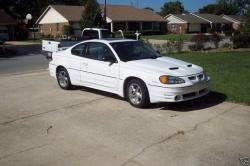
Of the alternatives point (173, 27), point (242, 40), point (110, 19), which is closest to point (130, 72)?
point (242, 40)

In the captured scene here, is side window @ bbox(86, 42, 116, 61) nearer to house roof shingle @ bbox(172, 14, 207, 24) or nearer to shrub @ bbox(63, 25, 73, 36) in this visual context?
shrub @ bbox(63, 25, 73, 36)

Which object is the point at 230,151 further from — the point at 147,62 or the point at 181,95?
the point at 147,62

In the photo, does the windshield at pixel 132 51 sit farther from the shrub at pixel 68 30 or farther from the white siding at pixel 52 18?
the white siding at pixel 52 18

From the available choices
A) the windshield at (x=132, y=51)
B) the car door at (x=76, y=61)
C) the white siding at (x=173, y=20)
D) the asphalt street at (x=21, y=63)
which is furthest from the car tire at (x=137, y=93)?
the white siding at (x=173, y=20)

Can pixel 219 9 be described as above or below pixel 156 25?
above

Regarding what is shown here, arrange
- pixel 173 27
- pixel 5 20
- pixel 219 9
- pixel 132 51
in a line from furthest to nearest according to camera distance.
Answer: pixel 219 9, pixel 173 27, pixel 5 20, pixel 132 51

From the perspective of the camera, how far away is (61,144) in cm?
582

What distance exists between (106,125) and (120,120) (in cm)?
40

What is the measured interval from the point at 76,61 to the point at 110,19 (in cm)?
5079

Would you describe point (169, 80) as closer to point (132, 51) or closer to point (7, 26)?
point (132, 51)

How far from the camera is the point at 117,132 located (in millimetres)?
6355

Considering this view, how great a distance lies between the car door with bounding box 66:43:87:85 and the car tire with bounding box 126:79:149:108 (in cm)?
183

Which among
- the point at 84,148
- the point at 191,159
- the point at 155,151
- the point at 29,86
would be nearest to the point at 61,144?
the point at 84,148

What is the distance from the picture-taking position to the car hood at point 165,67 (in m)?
7.71
